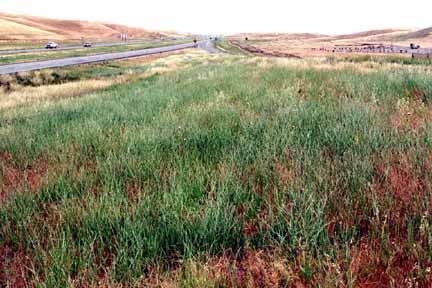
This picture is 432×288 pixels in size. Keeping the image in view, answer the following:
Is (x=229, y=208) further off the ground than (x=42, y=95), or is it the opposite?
(x=42, y=95)

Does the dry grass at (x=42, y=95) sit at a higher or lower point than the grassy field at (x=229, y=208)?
higher

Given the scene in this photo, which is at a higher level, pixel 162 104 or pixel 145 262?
pixel 162 104

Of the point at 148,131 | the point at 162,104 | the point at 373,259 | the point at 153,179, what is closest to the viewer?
the point at 373,259

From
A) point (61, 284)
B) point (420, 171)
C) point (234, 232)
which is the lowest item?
point (61, 284)

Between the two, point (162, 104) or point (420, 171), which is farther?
point (162, 104)

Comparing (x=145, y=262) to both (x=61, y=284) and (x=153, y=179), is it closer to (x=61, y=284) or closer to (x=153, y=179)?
(x=61, y=284)

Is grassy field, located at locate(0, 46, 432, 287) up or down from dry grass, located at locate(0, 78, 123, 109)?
down

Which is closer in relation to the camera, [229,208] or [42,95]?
[229,208]

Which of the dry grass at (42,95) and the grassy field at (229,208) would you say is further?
the dry grass at (42,95)

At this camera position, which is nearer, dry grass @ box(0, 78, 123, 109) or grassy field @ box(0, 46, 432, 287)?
grassy field @ box(0, 46, 432, 287)

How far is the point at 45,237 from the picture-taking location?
246 centimetres

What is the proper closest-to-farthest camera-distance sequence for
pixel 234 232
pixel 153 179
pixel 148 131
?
1. pixel 234 232
2. pixel 153 179
3. pixel 148 131

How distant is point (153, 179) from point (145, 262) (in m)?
1.31

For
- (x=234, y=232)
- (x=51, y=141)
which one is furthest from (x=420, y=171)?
(x=51, y=141)
